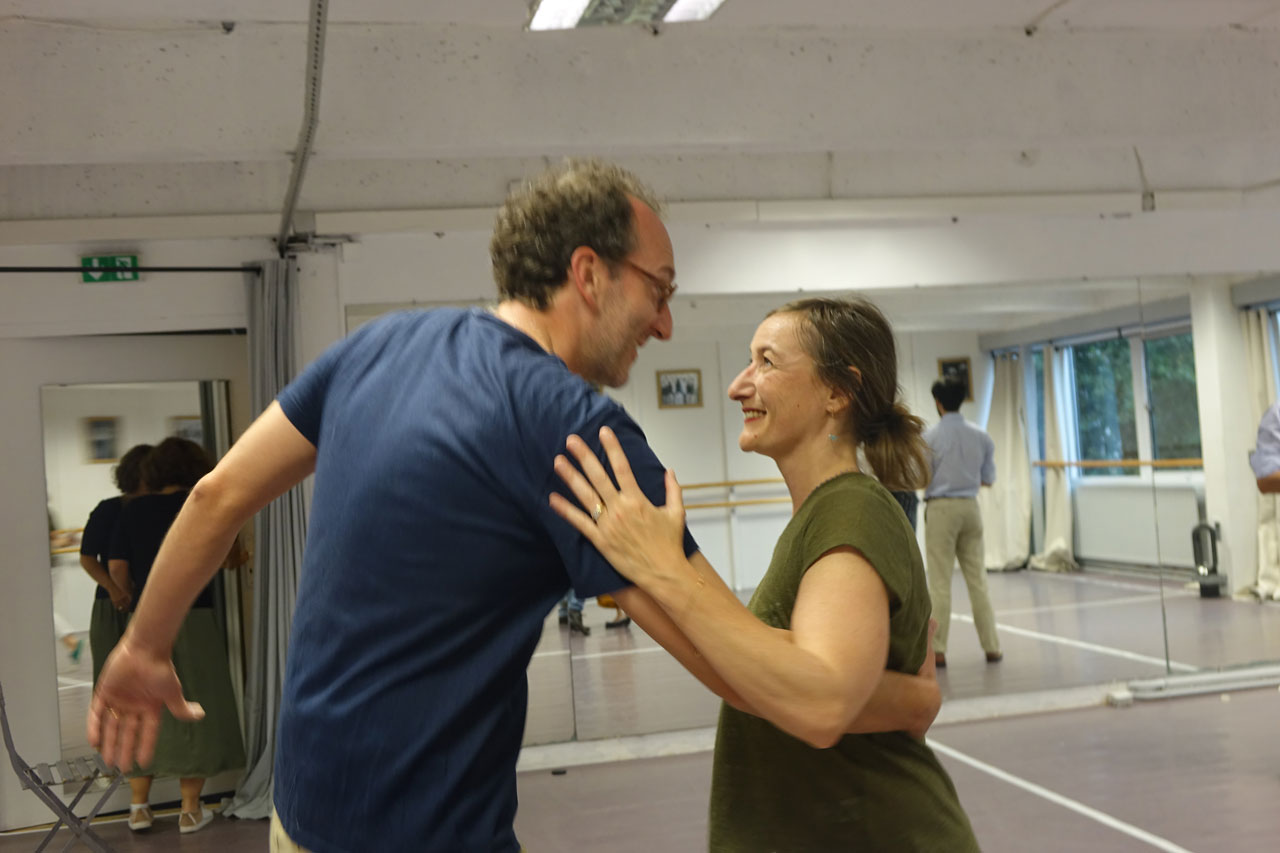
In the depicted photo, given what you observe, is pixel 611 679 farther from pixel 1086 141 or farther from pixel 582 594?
pixel 582 594

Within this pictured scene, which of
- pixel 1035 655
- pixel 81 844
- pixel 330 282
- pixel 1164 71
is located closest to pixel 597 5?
pixel 330 282

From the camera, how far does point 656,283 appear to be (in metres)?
1.29

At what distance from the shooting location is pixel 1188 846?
13.0ft

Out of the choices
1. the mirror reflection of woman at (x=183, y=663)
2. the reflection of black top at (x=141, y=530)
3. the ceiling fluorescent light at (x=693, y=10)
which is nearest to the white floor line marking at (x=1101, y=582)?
the ceiling fluorescent light at (x=693, y=10)

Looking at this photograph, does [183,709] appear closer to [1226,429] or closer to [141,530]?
[141,530]

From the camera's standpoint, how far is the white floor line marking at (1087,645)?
22.2 feet

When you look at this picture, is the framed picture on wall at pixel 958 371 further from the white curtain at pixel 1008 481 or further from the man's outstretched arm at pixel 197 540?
the man's outstretched arm at pixel 197 540

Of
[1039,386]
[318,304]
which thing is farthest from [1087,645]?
[318,304]

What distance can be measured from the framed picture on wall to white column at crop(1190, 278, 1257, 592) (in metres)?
1.53

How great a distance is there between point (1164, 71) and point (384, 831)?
5.29 metres

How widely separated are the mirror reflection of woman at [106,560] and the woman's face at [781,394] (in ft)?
14.0

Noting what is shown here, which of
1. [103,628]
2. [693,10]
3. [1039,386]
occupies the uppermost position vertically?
[693,10]

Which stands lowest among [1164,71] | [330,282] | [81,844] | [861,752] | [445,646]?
[81,844]

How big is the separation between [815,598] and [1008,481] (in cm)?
643
